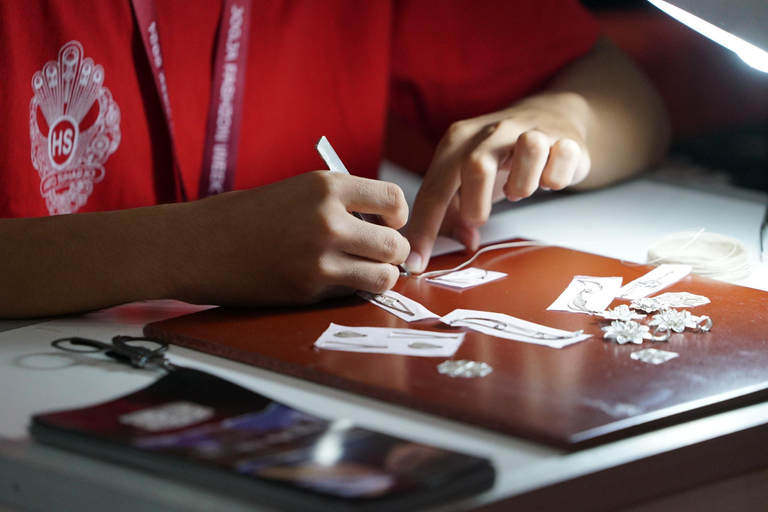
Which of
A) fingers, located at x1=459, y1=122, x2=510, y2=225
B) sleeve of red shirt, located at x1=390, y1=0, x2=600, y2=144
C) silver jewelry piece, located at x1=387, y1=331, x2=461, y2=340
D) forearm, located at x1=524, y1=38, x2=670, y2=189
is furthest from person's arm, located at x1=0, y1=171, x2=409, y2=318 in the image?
sleeve of red shirt, located at x1=390, y1=0, x2=600, y2=144

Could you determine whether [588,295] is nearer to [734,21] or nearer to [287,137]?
[734,21]

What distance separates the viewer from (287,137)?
1.35 metres

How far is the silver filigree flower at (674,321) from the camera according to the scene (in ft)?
2.40

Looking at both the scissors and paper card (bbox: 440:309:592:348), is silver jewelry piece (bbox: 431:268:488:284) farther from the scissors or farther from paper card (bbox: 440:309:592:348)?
the scissors

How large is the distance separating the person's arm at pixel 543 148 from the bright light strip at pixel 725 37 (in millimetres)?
239

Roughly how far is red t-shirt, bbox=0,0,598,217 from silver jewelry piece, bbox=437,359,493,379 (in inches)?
26.7

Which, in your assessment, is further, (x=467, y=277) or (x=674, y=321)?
(x=467, y=277)

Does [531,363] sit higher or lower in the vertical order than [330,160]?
lower

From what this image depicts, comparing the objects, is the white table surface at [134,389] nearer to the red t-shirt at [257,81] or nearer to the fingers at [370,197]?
the fingers at [370,197]

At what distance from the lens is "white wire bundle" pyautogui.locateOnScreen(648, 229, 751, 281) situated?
958 mm

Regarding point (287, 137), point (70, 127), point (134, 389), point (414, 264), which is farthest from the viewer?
point (287, 137)

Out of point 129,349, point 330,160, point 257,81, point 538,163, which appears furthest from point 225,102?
point 129,349

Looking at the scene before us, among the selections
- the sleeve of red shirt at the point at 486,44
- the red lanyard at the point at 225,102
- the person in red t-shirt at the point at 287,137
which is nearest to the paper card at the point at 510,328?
the person in red t-shirt at the point at 287,137

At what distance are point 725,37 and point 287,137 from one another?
0.74 metres
